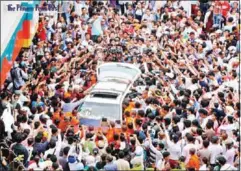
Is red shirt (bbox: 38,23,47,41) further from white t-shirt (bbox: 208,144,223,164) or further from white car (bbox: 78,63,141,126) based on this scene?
white t-shirt (bbox: 208,144,223,164)

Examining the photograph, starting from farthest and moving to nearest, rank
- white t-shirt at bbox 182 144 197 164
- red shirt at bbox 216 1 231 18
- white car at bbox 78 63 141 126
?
red shirt at bbox 216 1 231 18
white car at bbox 78 63 141 126
white t-shirt at bbox 182 144 197 164

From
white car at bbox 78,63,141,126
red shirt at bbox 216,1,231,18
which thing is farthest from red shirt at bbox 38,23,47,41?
red shirt at bbox 216,1,231,18

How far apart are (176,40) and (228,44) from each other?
1.07 meters

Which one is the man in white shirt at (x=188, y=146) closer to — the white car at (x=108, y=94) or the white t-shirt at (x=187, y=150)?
the white t-shirt at (x=187, y=150)

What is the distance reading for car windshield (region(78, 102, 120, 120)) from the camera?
13695mm

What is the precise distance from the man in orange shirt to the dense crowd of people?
0.02 m

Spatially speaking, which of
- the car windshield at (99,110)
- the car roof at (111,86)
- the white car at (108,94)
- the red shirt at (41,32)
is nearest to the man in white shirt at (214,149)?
the white car at (108,94)

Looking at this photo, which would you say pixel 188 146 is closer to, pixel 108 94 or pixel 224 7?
pixel 108 94

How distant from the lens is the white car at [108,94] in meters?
13.7

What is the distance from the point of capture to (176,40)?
1767 centimetres

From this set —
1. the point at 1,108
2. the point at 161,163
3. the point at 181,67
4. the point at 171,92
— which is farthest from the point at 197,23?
the point at 161,163

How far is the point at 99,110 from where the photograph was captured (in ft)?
45.9

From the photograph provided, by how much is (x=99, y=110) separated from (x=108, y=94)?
526mm

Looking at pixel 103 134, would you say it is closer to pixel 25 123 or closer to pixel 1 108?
pixel 25 123
